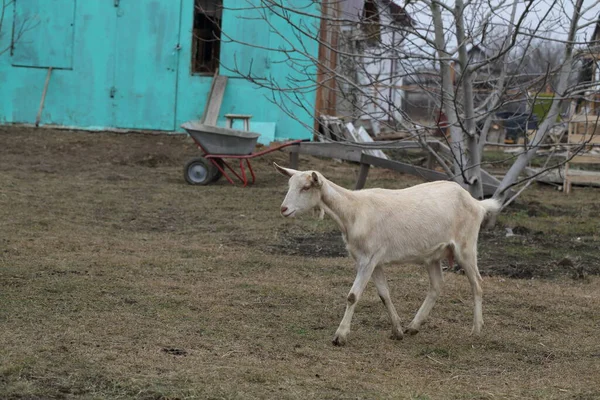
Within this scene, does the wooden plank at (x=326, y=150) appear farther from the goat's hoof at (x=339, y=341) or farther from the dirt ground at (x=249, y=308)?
the goat's hoof at (x=339, y=341)

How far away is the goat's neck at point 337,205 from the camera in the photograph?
580cm

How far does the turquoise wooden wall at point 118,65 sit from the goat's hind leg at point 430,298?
11.8 metres

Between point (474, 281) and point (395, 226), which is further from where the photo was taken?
point (474, 281)

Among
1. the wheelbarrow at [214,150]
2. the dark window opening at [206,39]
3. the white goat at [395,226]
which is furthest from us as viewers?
the dark window opening at [206,39]

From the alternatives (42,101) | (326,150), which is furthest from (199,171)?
(42,101)

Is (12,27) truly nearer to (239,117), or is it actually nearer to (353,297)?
(239,117)

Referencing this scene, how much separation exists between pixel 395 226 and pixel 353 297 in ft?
2.03

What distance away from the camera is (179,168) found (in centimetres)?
1573

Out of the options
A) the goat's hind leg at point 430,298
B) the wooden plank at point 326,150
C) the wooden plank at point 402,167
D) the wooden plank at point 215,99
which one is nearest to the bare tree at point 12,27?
the wooden plank at point 215,99

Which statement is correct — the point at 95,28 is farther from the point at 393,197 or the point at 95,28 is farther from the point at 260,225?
the point at 393,197

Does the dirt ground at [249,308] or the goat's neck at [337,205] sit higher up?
the goat's neck at [337,205]

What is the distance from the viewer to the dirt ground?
4.68 metres

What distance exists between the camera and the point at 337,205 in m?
5.80

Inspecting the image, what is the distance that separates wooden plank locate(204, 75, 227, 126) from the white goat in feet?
37.7
